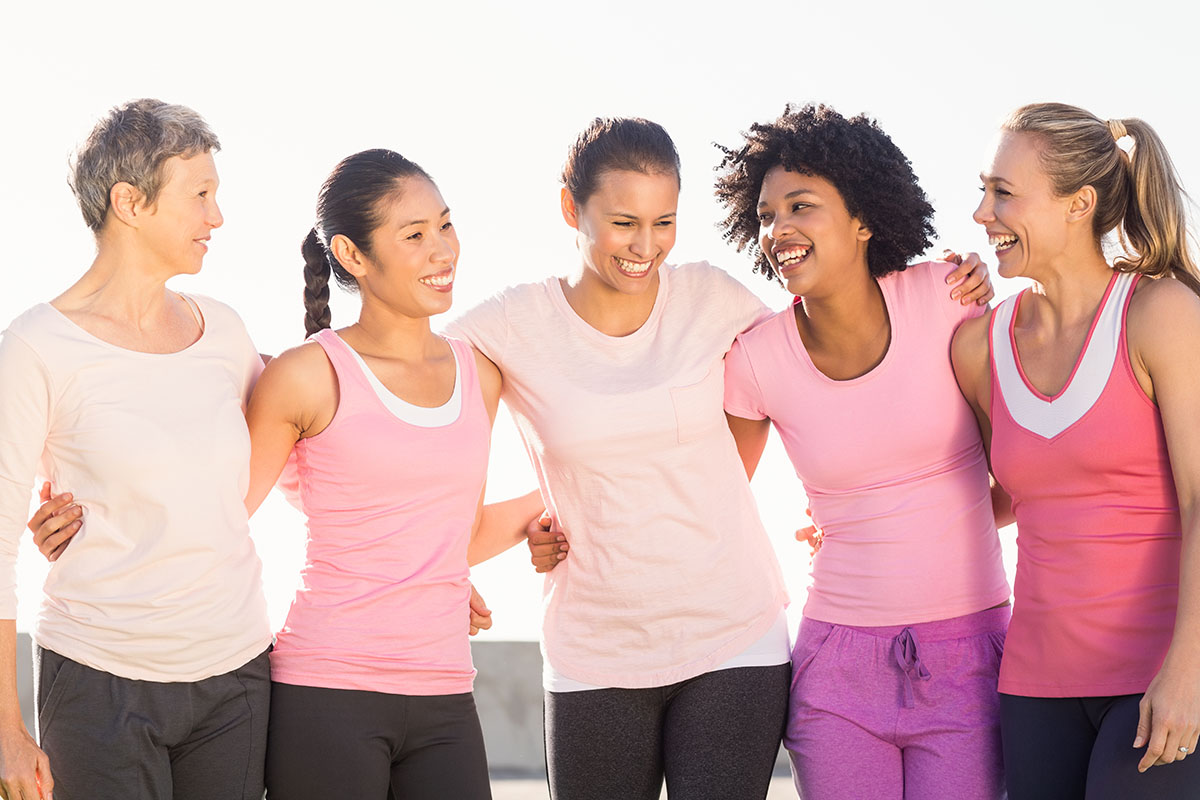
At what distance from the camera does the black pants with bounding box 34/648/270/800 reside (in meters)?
2.12

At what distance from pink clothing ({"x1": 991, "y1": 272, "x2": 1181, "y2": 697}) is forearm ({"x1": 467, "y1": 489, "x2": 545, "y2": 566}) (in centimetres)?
109

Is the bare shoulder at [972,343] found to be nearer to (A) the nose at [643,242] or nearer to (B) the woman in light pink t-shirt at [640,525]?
Result: (B) the woman in light pink t-shirt at [640,525]

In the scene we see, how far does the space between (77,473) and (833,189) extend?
5.45ft

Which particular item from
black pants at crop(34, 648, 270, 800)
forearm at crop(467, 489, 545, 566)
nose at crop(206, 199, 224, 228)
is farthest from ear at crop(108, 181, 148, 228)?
forearm at crop(467, 489, 545, 566)

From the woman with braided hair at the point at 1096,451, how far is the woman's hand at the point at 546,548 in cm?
94

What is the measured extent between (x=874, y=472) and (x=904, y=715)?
1.65ft

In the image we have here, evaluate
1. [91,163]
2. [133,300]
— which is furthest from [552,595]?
[91,163]

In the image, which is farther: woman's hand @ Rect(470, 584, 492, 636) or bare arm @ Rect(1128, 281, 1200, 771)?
woman's hand @ Rect(470, 584, 492, 636)

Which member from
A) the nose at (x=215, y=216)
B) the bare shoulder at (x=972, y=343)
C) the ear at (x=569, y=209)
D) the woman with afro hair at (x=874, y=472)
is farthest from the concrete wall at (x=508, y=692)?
the nose at (x=215, y=216)

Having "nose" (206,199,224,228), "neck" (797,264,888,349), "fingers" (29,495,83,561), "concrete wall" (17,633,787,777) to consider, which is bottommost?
"concrete wall" (17,633,787,777)

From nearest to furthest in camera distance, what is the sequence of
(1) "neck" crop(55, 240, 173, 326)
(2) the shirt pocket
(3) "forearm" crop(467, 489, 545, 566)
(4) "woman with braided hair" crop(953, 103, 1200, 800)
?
1. (4) "woman with braided hair" crop(953, 103, 1200, 800)
2. (1) "neck" crop(55, 240, 173, 326)
3. (2) the shirt pocket
4. (3) "forearm" crop(467, 489, 545, 566)

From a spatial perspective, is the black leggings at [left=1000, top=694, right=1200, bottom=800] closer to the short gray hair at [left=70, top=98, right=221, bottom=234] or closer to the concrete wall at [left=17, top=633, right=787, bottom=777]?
the short gray hair at [left=70, top=98, right=221, bottom=234]

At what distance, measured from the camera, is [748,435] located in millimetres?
2896

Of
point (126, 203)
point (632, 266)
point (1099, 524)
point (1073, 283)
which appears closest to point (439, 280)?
point (632, 266)
